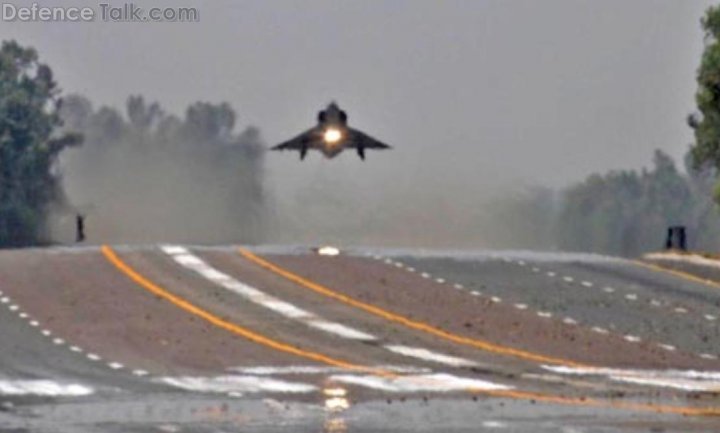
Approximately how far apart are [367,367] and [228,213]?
89623 millimetres

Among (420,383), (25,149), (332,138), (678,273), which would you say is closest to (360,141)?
(332,138)

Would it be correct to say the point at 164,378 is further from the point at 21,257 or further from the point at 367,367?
the point at 21,257

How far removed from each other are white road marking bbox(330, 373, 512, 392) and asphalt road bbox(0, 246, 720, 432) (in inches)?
1.9

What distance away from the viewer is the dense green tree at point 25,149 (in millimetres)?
166125

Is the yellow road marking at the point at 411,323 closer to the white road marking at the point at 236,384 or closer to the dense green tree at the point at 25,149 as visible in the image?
the white road marking at the point at 236,384

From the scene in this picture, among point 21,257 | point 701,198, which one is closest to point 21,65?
point 701,198

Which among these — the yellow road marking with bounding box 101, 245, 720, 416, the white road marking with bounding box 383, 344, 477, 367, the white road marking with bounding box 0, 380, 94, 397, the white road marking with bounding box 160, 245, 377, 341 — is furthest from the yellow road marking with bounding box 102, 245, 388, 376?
the white road marking with bounding box 0, 380, 94, 397

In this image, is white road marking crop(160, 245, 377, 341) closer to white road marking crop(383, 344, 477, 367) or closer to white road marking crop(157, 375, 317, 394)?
white road marking crop(383, 344, 477, 367)

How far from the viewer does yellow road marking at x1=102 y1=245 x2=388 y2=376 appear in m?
54.1

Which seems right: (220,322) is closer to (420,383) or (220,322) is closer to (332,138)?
(420,383)

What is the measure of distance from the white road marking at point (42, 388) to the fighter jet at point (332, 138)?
4672 centimetres

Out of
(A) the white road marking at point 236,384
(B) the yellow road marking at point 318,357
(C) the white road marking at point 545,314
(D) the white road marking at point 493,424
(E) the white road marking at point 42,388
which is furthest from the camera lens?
(C) the white road marking at point 545,314

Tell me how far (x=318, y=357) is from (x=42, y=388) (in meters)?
9.34

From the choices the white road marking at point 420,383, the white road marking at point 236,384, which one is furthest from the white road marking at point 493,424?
the white road marking at point 420,383
